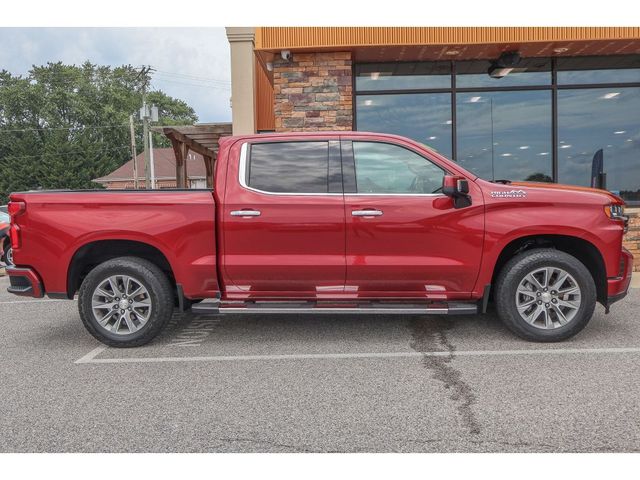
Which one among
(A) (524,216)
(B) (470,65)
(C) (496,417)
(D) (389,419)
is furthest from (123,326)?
(B) (470,65)

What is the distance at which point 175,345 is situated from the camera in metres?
5.44

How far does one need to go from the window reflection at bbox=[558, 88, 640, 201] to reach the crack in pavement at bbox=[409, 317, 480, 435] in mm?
6129

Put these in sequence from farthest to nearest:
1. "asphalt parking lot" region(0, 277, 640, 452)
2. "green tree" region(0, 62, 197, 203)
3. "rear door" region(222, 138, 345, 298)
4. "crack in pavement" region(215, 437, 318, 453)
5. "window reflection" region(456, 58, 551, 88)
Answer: "green tree" region(0, 62, 197, 203) < "window reflection" region(456, 58, 551, 88) < "rear door" region(222, 138, 345, 298) < "asphalt parking lot" region(0, 277, 640, 452) < "crack in pavement" region(215, 437, 318, 453)

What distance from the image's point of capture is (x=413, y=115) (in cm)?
1098

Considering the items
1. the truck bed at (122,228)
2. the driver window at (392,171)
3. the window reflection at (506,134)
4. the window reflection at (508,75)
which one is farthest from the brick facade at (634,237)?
the truck bed at (122,228)

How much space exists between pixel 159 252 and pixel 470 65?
25.3ft

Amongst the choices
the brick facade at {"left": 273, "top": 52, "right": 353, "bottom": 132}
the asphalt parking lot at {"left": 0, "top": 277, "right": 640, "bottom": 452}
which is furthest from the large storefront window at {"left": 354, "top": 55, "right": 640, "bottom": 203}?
the asphalt parking lot at {"left": 0, "top": 277, "right": 640, "bottom": 452}

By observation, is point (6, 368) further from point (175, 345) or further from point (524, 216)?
point (524, 216)

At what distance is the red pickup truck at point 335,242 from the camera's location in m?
5.11

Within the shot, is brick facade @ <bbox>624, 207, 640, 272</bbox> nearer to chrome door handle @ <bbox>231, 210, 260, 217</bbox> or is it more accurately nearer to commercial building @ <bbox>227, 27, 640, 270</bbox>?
commercial building @ <bbox>227, 27, 640, 270</bbox>

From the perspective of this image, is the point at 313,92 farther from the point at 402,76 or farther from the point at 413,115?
the point at 413,115

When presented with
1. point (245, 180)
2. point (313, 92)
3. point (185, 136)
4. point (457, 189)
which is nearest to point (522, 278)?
point (457, 189)

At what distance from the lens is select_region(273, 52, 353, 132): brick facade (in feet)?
32.8

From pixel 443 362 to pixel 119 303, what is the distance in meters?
3.02
